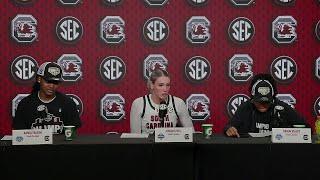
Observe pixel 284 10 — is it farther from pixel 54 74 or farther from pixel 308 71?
pixel 54 74

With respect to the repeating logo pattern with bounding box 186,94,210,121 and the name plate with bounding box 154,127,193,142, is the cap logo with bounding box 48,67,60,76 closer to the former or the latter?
the name plate with bounding box 154,127,193,142

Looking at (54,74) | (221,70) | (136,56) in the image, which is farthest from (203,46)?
(54,74)

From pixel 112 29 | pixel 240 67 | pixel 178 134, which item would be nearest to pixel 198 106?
pixel 240 67

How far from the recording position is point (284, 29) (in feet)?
16.1

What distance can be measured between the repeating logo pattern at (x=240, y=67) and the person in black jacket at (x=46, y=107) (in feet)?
5.84

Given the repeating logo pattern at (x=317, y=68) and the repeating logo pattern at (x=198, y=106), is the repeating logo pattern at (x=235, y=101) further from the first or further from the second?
the repeating logo pattern at (x=317, y=68)

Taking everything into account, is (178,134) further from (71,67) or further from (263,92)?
(71,67)

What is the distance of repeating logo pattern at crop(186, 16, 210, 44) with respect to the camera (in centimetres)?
484

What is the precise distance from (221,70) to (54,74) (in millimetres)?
1819

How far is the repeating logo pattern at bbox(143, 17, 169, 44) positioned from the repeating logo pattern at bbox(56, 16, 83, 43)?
2.15 feet

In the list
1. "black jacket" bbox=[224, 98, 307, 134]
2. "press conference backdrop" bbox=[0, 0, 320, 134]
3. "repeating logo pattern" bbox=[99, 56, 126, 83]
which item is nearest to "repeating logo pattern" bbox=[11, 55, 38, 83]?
"press conference backdrop" bbox=[0, 0, 320, 134]

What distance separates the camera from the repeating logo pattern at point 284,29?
192 inches
